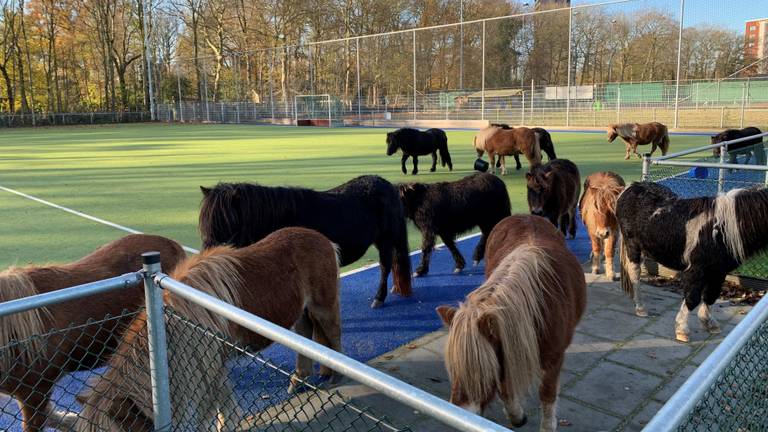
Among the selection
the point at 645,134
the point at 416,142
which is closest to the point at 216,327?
the point at 416,142

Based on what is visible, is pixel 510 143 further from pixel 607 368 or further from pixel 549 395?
pixel 549 395

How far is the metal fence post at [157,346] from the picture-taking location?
222 cm

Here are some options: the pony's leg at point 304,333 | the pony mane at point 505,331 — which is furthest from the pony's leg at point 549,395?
the pony's leg at point 304,333

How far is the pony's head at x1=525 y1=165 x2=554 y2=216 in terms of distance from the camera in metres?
6.84

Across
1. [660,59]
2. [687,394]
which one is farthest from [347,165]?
[660,59]

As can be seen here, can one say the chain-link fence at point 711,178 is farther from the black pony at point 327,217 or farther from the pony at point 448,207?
the black pony at point 327,217

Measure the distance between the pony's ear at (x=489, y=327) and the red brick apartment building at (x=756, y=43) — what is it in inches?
1348

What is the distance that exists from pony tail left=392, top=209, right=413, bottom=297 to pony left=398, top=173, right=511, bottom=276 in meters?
0.78

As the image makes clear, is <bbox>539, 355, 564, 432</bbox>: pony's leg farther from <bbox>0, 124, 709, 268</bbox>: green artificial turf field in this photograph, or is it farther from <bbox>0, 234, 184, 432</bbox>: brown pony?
<bbox>0, 124, 709, 268</bbox>: green artificial turf field

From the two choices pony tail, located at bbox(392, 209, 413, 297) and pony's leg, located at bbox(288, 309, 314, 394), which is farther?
pony tail, located at bbox(392, 209, 413, 297)

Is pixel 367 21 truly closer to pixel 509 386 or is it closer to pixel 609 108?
pixel 609 108

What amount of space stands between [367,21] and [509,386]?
56075 mm

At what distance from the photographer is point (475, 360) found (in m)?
2.27

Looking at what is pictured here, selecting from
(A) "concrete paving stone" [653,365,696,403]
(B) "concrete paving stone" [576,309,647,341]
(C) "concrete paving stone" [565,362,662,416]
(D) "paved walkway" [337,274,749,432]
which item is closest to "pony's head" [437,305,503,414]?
(D) "paved walkway" [337,274,749,432]
